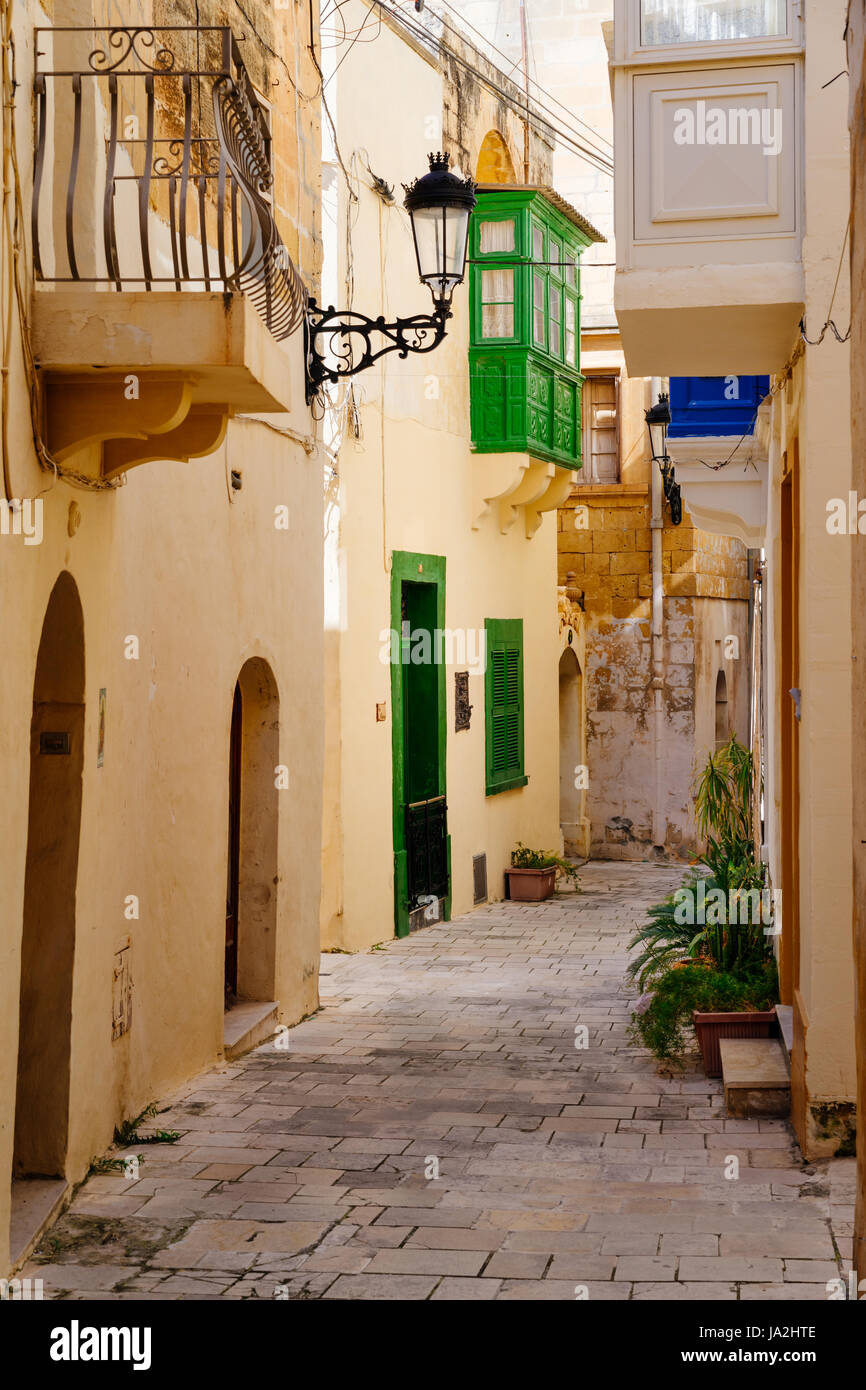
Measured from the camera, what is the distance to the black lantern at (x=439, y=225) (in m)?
8.41

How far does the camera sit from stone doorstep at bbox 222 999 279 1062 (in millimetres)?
8633

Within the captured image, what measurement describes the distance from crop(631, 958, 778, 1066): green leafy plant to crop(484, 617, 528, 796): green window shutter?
783 centimetres

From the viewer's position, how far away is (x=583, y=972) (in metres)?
11.8

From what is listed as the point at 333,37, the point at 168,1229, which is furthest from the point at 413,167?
the point at 168,1229

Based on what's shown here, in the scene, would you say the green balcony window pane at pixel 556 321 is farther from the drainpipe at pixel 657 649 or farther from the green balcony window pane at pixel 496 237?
the drainpipe at pixel 657 649

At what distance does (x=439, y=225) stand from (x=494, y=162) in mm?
9427

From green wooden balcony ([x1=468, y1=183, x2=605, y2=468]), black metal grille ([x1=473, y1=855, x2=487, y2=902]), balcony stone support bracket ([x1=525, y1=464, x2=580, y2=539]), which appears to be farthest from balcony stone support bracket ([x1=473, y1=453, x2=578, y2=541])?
black metal grille ([x1=473, y1=855, x2=487, y2=902])

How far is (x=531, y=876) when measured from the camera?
55.1 ft

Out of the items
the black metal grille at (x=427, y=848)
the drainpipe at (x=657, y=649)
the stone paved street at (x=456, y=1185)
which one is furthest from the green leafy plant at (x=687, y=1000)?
the drainpipe at (x=657, y=649)

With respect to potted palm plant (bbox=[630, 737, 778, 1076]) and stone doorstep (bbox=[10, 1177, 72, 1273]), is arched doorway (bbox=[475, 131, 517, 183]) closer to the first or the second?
potted palm plant (bbox=[630, 737, 778, 1076])

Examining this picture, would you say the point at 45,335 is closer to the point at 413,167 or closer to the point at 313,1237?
the point at 313,1237

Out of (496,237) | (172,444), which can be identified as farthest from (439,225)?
(496,237)

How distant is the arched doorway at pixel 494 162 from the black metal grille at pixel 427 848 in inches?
279

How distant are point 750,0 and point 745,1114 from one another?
5.10m
